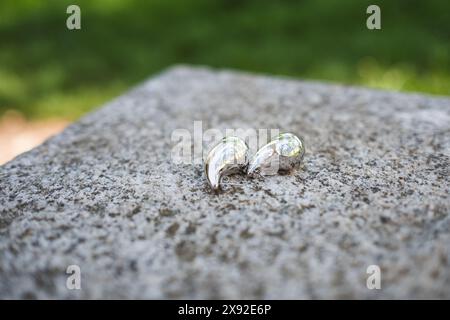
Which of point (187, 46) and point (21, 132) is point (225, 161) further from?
point (187, 46)

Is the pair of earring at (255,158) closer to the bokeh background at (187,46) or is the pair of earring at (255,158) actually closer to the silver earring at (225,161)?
the silver earring at (225,161)

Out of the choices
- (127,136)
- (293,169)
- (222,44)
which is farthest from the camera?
(222,44)

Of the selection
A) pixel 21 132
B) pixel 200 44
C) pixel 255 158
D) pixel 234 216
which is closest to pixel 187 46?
pixel 200 44

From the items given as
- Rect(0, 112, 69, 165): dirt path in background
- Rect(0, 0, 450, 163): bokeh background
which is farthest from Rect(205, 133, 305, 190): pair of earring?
Rect(0, 112, 69, 165): dirt path in background

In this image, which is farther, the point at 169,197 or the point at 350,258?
the point at 169,197

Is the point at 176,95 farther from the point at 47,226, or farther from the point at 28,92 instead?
the point at 28,92

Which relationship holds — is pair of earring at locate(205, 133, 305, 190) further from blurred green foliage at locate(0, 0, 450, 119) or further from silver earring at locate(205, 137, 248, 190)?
blurred green foliage at locate(0, 0, 450, 119)

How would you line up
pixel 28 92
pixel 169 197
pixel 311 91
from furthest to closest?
1. pixel 28 92
2. pixel 311 91
3. pixel 169 197
